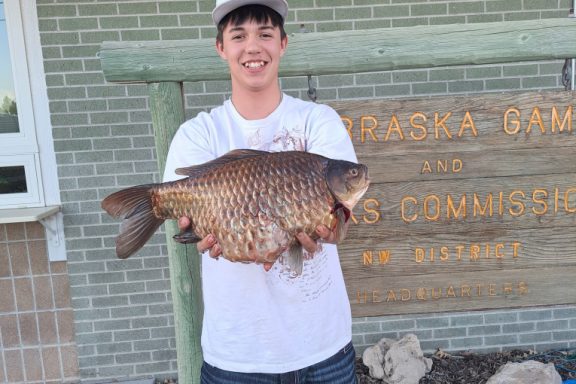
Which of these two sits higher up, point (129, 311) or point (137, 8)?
point (137, 8)

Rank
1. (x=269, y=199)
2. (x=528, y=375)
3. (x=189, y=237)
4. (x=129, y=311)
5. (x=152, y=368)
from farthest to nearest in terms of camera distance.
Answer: (x=152, y=368), (x=129, y=311), (x=528, y=375), (x=189, y=237), (x=269, y=199)

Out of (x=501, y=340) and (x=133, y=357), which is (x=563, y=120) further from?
(x=133, y=357)

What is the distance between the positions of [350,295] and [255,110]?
112 cm

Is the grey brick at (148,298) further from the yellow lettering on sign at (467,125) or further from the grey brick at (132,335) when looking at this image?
the yellow lettering on sign at (467,125)

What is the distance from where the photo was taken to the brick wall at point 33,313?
3.64m

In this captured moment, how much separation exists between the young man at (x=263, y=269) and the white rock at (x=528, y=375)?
2.05 m

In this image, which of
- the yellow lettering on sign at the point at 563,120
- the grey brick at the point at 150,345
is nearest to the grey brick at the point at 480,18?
the yellow lettering on sign at the point at 563,120

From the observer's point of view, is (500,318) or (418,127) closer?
(418,127)

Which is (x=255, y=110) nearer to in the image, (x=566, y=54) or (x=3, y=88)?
(x=566, y=54)

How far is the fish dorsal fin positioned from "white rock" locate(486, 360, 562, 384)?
262 centimetres

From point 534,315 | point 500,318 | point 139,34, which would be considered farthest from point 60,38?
point 534,315

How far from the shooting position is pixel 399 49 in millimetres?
2127

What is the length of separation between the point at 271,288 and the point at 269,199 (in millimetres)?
344

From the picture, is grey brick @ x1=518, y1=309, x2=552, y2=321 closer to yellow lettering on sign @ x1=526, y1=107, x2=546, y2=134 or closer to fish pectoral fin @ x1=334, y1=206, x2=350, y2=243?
yellow lettering on sign @ x1=526, y1=107, x2=546, y2=134
